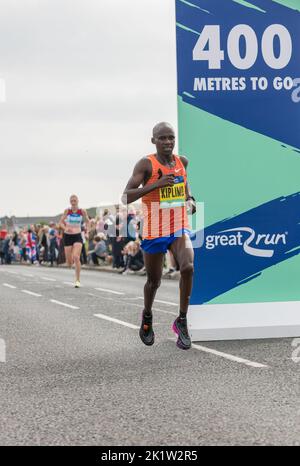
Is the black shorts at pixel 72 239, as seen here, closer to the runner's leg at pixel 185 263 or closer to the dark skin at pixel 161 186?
the dark skin at pixel 161 186

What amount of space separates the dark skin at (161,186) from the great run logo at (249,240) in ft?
2.34

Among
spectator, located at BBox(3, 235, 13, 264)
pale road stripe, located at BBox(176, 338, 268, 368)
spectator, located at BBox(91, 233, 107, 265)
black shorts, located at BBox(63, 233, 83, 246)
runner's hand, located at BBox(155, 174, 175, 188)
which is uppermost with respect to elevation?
runner's hand, located at BBox(155, 174, 175, 188)

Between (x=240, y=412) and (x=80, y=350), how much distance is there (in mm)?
2941

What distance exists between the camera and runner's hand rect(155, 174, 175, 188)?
A: 21.2 ft

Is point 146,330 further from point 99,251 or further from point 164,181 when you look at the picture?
point 99,251

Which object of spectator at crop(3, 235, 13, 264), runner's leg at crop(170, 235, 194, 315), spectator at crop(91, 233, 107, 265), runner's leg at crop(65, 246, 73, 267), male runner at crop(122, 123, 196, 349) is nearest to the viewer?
male runner at crop(122, 123, 196, 349)

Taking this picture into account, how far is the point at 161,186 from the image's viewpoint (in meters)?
6.48

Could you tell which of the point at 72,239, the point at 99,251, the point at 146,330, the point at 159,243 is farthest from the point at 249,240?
the point at 99,251

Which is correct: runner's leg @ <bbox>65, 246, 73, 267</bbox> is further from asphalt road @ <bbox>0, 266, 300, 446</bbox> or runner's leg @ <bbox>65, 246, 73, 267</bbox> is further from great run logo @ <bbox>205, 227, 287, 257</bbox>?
great run logo @ <bbox>205, 227, 287, 257</bbox>


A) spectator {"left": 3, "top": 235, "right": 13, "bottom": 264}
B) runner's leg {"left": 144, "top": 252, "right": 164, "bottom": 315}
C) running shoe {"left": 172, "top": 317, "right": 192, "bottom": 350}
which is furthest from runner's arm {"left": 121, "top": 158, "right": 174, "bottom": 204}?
spectator {"left": 3, "top": 235, "right": 13, "bottom": 264}

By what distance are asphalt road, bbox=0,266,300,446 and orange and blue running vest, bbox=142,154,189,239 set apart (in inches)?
45.7

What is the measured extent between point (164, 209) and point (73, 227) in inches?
346
